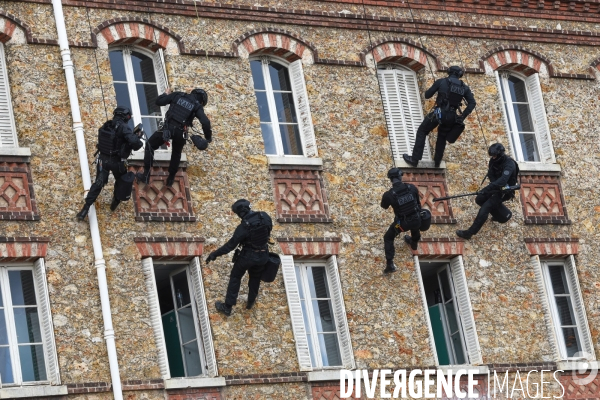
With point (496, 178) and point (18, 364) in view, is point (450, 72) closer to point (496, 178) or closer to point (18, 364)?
point (496, 178)

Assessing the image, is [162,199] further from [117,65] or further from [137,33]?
[137,33]

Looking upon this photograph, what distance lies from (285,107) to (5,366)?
7069mm

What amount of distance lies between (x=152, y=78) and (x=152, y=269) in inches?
142

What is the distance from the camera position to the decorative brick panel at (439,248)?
2684 cm

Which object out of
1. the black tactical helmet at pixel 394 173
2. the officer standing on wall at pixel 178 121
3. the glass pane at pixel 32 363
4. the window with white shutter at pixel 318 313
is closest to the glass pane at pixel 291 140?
the black tactical helmet at pixel 394 173

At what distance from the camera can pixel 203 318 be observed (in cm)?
2459

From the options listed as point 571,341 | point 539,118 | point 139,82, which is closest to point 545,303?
point 571,341

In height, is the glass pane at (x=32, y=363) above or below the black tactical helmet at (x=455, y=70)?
below

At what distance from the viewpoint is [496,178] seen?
2714 centimetres

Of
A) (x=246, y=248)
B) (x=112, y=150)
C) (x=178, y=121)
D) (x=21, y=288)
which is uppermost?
(x=178, y=121)

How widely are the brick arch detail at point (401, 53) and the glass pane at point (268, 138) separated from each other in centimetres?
231

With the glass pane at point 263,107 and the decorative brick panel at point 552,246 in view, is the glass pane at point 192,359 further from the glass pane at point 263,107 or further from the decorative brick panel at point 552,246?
the decorative brick panel at point 552,246

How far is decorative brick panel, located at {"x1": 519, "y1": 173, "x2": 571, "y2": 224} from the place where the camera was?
2820 centimetres

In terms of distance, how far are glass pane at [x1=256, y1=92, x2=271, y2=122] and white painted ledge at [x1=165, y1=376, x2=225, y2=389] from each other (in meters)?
5.01
